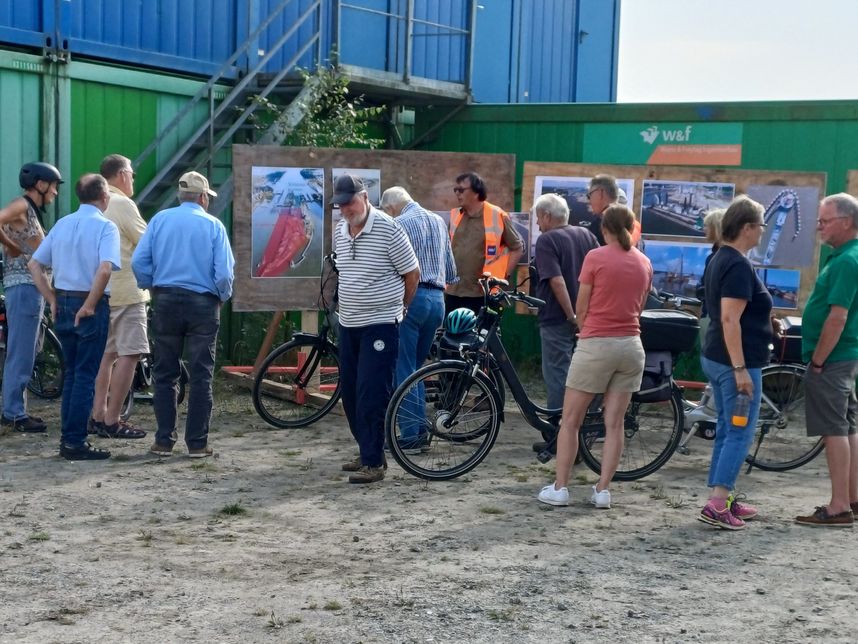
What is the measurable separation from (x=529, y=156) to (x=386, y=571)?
Answer: 866 centimetres

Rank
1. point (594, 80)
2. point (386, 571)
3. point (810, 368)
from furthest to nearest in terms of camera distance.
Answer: point (594, 80), point (810, 368), point (386, 571)

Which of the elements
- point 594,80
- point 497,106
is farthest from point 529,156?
point 594,80

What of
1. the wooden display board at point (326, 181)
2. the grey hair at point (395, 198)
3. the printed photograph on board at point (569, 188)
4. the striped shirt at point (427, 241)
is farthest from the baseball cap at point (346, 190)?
the printed photograph on board at point (569, 188)

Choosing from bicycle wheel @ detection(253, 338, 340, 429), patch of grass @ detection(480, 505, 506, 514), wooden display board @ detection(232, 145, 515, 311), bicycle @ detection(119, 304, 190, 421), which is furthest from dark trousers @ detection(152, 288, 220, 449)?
patch of grass @ detection(480, 505, 506, 514)

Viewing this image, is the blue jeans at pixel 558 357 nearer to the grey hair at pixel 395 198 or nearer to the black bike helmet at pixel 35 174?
the grey hair at pixel 395 198

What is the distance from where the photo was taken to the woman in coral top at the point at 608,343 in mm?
6734

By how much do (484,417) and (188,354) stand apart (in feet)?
6.51

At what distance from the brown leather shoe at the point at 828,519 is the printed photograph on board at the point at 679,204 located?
4546 millimetres

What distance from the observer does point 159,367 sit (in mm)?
7957

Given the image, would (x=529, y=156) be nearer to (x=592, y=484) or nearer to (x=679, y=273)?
(x=679, y=273)

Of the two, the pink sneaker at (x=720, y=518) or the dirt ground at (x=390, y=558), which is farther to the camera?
the pink sneaker at (x=720, y=518)

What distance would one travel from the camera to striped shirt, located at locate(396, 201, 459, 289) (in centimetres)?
820

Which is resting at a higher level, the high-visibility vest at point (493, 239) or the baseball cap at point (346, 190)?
the baseball cap at point (346, 190)

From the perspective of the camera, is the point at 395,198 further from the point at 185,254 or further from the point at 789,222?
the point at 789,222
